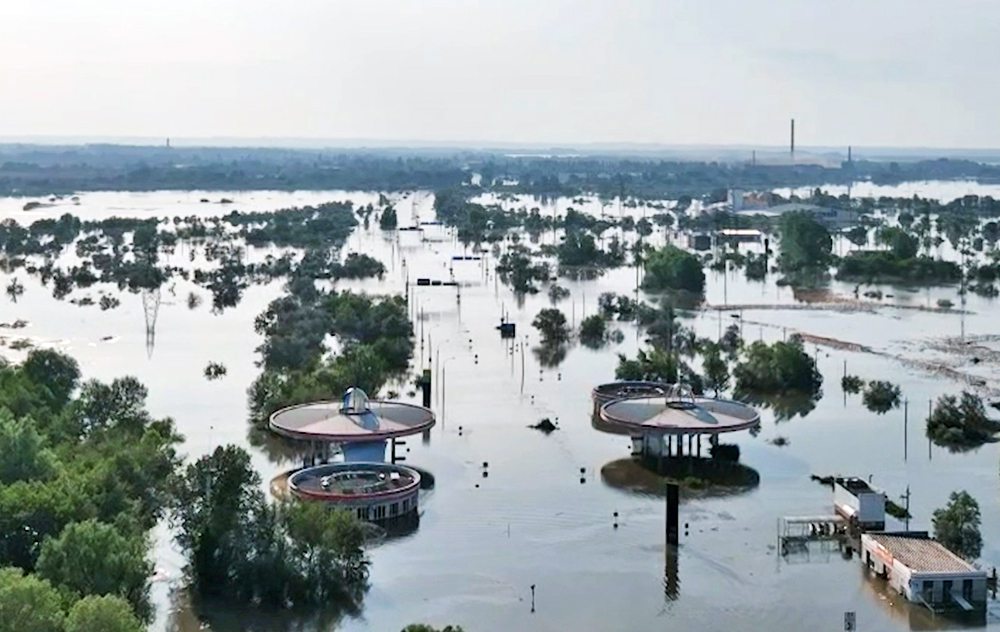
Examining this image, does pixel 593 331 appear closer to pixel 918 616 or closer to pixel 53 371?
pixel 53 371

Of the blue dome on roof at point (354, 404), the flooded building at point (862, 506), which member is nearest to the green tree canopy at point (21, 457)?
the blue dome on roof at point (354, 404)

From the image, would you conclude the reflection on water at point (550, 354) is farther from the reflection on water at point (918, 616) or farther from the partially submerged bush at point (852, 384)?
the reflection on water at point (918, 616)

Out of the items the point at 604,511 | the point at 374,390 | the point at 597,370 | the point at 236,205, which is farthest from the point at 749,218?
the point at 604,511

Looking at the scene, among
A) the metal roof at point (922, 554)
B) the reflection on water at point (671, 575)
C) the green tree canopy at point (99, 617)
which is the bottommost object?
the reflection on water at point (671, 575)

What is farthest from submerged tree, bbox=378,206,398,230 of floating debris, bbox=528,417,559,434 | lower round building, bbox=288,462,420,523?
lower round building, bbox=288,462,420,523

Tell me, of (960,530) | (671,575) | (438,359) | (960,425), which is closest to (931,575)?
(960,530)

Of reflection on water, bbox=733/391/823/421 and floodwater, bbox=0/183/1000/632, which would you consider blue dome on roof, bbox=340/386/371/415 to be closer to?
floodwater, bbox=0/183/1000/632

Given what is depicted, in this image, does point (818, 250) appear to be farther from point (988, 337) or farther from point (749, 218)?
point (749, 218)
